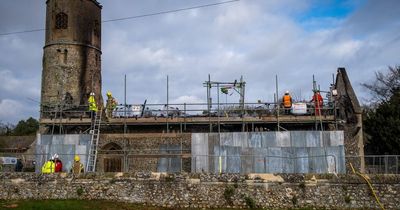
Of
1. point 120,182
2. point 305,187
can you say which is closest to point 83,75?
point 120,182

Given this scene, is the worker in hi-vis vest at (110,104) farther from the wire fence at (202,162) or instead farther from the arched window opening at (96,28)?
the arched window opening at (96,28)

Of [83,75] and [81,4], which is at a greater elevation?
[81,4]

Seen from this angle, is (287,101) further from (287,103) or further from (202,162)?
(202,162)

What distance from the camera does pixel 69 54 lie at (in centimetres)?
3145

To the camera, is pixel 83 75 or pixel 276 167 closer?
pixel 276 167

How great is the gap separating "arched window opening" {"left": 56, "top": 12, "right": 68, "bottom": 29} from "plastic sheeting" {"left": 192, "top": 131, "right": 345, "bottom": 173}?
47.4 feet

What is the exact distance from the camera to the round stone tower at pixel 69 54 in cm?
3081

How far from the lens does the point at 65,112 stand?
26.8 m

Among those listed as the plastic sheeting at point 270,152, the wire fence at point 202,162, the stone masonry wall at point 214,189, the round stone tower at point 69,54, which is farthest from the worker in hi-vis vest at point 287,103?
the round stone tower at point 69,54

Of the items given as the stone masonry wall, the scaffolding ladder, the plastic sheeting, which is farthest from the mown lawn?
the plastic sheeting

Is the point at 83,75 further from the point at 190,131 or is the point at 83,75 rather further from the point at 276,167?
the point at 276,167

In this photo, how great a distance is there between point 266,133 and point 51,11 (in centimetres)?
1910

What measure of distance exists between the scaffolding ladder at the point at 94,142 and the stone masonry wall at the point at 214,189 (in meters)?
4.34

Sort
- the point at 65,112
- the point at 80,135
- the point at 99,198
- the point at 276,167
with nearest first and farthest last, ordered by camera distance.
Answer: the point at 99,198
the point at 276,167
the point at 80,135
the point at 65,112
